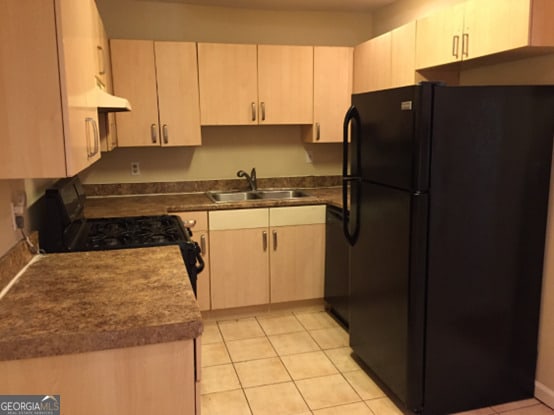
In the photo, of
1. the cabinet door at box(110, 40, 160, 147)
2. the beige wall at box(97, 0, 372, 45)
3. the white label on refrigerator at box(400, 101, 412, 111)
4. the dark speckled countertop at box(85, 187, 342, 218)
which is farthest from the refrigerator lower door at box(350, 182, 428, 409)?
the beige wall at box(97, 0, 372, 45)

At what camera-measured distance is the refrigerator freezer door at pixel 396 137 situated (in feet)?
7.05

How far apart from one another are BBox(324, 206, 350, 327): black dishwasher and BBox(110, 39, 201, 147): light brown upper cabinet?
1.20 metres

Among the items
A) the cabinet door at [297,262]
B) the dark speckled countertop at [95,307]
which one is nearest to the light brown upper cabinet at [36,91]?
the dark speckled countertop at [95,307]

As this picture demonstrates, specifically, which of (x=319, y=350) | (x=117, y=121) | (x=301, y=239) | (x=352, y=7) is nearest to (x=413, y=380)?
(x=319, y=350)

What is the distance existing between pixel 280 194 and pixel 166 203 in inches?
40.0

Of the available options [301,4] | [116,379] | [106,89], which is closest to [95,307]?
[116,379]

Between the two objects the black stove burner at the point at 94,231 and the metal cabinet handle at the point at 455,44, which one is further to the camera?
the metal cabinet handle at the point at 455,44

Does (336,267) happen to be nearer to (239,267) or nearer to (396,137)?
(239,267)

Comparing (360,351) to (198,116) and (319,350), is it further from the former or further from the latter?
(198,116)

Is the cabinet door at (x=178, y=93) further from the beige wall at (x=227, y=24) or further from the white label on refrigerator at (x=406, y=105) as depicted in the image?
the white label on refrigerator at (x=406, y=105)

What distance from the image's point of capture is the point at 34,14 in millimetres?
1238

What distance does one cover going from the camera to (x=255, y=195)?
158 inches

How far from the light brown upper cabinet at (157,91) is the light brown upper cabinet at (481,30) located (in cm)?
164

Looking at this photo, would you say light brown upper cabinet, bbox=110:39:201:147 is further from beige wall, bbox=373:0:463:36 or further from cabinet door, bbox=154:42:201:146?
beige wall, bbox=373:0:463:36
